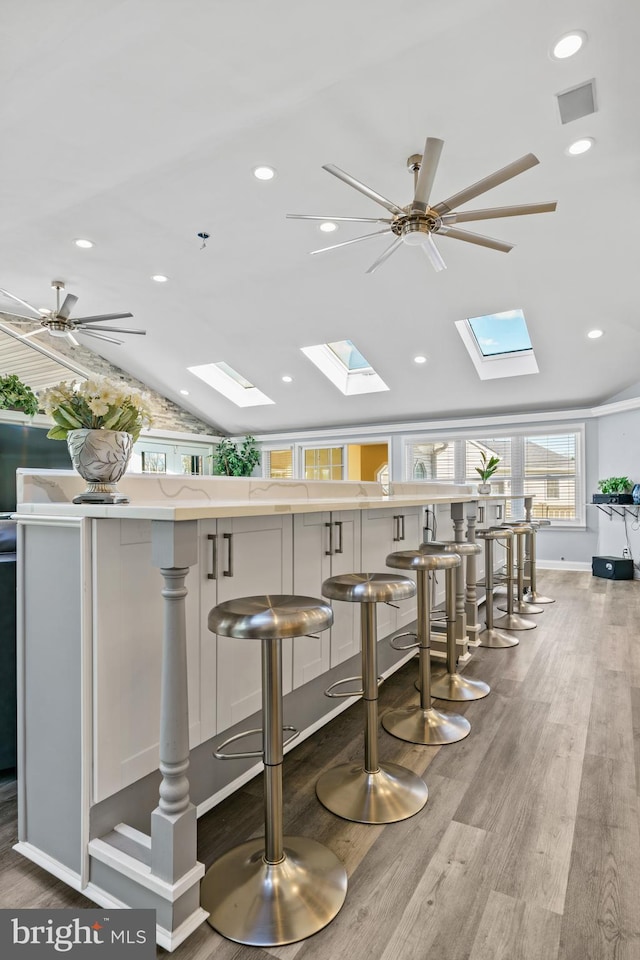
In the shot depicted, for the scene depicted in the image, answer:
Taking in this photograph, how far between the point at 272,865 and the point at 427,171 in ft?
10.8

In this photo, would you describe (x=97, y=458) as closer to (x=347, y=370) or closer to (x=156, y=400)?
(x=347, y=370)

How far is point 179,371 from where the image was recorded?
346 inches

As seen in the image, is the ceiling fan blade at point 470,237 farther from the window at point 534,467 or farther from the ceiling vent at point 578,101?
the window at point 534,467

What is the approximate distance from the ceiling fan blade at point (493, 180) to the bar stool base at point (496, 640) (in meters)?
2.98

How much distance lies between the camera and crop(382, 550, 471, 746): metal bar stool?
224 centimetres

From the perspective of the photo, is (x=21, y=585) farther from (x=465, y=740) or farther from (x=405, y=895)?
(x=465, y=740)

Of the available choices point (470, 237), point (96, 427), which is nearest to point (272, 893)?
point (96, 427)

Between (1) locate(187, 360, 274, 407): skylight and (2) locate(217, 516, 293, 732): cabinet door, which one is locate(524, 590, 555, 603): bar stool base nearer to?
(2) locate(217, 516, 293, 732): cabinet door

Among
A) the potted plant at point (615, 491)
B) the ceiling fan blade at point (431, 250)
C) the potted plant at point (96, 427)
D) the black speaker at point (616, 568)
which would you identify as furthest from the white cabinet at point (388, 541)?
the black speaker at point (616, 568)

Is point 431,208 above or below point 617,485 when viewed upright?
above

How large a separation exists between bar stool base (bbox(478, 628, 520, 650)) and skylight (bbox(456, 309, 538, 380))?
13.8 feet

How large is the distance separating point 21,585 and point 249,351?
6610 millimetres

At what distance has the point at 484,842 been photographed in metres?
1.61

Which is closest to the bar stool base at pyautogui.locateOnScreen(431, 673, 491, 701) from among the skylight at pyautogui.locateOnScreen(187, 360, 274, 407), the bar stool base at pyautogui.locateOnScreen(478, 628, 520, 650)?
the bar stool base at pyautogui.locateOnScreen(478, 628, 520, 650)
